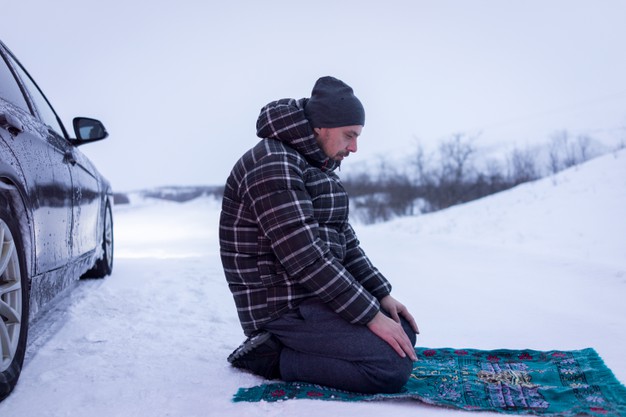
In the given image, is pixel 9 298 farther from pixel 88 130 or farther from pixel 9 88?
pixel 88 130

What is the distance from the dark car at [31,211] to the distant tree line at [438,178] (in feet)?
108

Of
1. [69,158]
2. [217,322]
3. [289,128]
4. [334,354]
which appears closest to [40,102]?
[69,158]

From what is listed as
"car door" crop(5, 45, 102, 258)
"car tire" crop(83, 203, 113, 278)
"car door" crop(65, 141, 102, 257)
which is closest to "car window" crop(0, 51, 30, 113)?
"car door" crop(5, 45, 102, 258)

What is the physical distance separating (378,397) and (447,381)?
0.36 meters

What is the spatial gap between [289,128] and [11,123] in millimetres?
1018

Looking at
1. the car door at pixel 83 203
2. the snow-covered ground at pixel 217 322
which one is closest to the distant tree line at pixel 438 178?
the snow-covered ground at pixel 217 322

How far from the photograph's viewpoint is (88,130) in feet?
12.7

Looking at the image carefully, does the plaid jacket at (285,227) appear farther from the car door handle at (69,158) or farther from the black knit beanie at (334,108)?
the car door handle at (69,158)

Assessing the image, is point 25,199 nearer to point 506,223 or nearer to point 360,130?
point 360,130

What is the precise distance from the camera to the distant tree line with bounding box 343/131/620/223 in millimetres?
35031

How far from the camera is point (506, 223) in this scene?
48.5ft

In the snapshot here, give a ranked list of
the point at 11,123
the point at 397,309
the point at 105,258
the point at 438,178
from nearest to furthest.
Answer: the point at 11,123 < the point at 397,309 < the point at 105,258 < the point at 438,178

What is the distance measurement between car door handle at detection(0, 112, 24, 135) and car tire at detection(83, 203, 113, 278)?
8.49ft

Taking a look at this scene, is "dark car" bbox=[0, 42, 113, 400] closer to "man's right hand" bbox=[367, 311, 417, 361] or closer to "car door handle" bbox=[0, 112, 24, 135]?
"car door handle" bbox=[0, 112, 24, 135]
